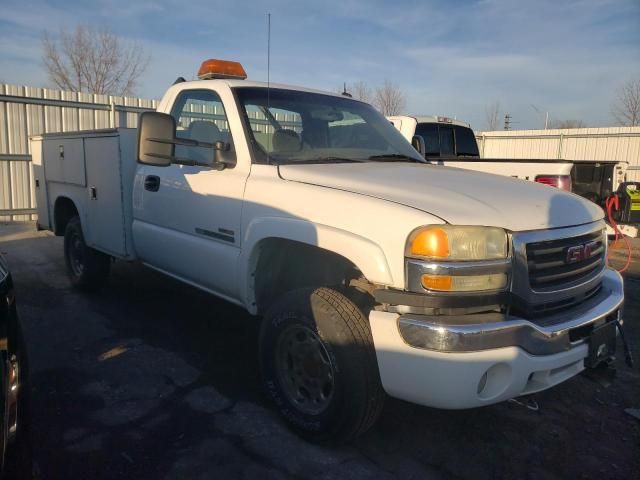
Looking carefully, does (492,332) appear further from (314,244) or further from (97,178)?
(97,178)

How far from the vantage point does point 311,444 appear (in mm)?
2854

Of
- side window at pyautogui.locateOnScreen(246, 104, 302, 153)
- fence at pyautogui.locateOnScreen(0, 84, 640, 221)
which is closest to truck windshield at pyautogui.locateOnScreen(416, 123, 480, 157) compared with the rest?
side window at pyautogui.locateOnScreen(246, 104, 302, 153)

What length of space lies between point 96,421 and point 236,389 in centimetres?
87

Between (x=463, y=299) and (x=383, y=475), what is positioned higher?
(x=463, y=299)

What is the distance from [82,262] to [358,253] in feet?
13.3

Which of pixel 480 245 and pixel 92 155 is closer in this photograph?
pixel 480 245

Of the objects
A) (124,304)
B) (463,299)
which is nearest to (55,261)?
(124,304)

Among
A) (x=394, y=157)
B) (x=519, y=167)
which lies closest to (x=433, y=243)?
(x=394, y=157)

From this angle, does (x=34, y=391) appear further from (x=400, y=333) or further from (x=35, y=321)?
(x=400, y=333)

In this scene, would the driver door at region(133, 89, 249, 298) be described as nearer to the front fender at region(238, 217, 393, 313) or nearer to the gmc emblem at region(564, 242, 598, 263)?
the front fender at region(238, 217, 393, 313)

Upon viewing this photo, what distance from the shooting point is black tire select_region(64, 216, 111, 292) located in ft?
17.5

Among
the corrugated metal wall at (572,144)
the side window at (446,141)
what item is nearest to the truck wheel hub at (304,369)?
the side window at (446,141)

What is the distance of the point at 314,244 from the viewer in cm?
271

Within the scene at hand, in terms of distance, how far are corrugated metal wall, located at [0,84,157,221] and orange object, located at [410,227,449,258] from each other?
11370 millimetres
